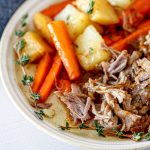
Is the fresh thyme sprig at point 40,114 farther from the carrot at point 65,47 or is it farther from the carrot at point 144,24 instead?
the carrot at point 144,24

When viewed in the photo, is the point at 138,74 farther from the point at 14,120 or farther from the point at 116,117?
the point at 14,120

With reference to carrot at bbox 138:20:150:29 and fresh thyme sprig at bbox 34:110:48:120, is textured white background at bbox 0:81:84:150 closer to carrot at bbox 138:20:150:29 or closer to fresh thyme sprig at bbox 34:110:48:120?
fresh thyme sprig at bbox 34:110:48:120

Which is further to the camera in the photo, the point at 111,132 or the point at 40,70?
the point at 40,70

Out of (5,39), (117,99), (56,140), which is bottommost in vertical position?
(56,140)

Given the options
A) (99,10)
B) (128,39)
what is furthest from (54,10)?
(128,39)

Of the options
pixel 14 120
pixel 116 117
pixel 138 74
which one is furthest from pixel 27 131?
pixel 138 74
